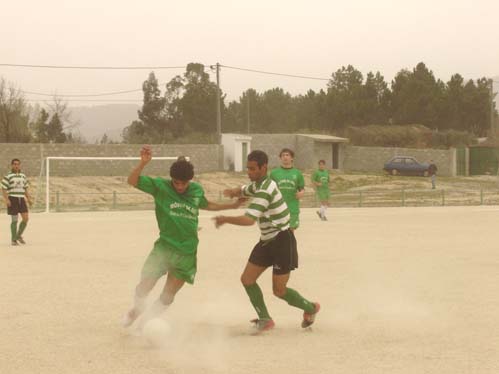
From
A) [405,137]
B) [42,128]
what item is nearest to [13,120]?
[42,128]

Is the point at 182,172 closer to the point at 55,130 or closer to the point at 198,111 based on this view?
the point at 55,130

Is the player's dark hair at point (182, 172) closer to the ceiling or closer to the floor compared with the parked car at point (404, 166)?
closer to the ceiling

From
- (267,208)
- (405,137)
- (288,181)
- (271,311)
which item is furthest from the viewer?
(405,137)

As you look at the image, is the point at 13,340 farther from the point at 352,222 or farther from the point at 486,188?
the point at 486,188

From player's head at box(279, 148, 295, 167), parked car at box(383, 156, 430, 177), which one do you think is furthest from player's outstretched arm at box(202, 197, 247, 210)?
parked car at box(383, 156, 430, 177)

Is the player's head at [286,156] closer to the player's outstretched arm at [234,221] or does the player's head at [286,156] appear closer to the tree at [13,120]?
the player's outstretched arm at [234,221]

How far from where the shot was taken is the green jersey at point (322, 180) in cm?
2419

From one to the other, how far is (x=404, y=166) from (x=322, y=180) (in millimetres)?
38055

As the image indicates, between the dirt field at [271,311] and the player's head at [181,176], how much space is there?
1334 mm

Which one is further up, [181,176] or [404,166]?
[181,176]

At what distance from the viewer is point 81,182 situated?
44781 millimetres

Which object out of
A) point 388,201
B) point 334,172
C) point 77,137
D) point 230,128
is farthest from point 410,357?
point 230,128

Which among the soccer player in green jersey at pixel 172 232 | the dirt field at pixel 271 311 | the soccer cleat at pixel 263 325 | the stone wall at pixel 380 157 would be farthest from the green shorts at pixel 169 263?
the stone wall at pixel 380 157

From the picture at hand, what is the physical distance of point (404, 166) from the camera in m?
61.9
